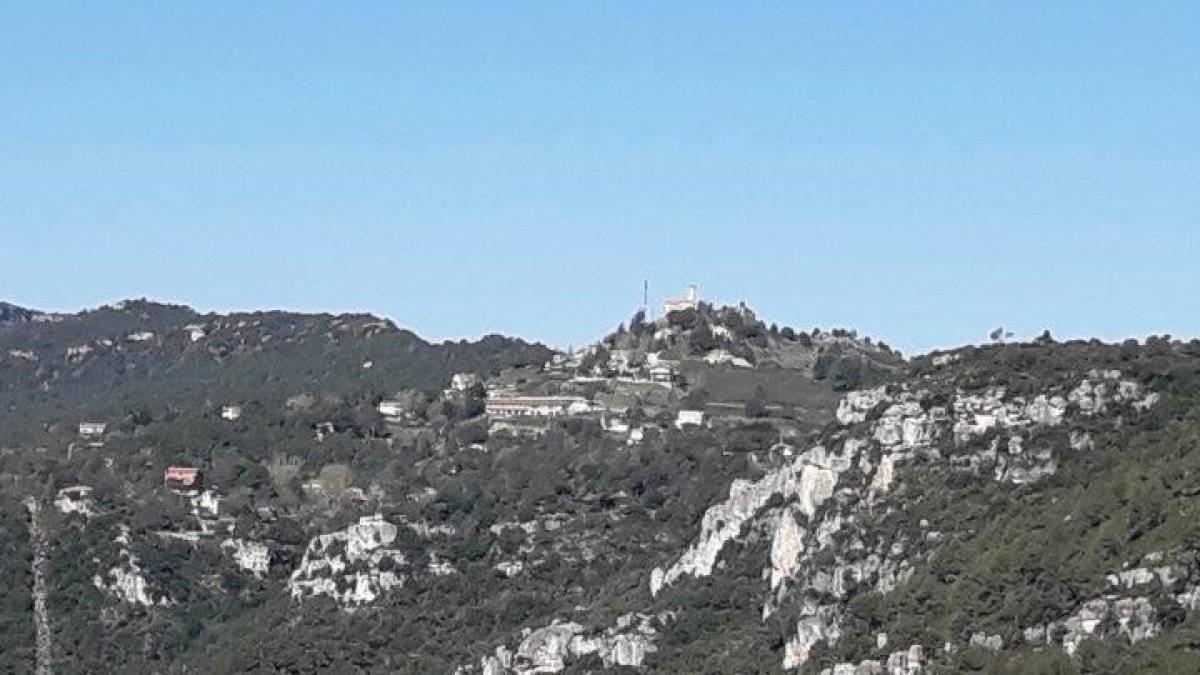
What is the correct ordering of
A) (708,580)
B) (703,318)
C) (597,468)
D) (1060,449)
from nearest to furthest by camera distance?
(1060,449), (708,580), (597,468), (703,318)

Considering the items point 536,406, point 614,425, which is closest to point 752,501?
point 614,425

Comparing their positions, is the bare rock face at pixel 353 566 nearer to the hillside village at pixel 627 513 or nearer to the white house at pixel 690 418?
the hillside village at pixel 627 513

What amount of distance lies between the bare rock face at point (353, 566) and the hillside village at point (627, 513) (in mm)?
136

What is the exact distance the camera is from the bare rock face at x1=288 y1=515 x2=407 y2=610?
11038cm

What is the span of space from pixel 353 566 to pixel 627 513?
39.1 feet

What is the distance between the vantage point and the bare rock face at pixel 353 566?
362 ft

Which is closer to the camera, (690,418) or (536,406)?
(690,418)

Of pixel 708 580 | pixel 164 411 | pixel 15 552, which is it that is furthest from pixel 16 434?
pixel 708 580

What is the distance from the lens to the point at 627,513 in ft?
384

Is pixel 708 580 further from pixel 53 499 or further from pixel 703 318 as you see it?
pixel 703 318

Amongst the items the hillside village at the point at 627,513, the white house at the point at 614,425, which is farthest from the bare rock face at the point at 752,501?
the white house at the point at 614,425

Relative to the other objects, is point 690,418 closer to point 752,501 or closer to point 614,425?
point 614,425

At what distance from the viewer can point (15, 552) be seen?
12575cm

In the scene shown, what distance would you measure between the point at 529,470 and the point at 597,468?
14.0 feet
